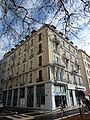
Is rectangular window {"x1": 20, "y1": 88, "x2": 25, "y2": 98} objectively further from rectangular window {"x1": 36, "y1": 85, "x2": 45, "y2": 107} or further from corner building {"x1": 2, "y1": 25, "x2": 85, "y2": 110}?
rectangular window {"x1": 36, "y1": 85, "x2": 45, "y2": 107}

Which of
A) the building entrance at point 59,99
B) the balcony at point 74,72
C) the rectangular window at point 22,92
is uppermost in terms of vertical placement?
the balcony at point 74,72

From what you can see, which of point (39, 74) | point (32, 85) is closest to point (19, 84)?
point (32, 85)

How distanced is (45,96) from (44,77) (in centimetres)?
373

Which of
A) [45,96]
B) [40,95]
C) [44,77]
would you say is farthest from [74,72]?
[45,96]

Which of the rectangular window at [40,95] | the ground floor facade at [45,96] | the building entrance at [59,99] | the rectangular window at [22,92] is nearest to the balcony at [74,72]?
the ground floor facade at [45,96]

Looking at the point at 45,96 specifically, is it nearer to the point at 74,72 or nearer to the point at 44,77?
the point at 44,77

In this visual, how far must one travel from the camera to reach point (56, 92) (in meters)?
26.7

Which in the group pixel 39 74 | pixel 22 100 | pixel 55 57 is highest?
pixel 55 57

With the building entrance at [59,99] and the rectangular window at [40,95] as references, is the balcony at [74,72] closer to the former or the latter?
the building entrance at [59,99]

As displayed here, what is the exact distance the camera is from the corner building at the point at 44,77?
26047 mm

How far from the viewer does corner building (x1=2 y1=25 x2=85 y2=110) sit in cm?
2605

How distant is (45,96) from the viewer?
25344 mm

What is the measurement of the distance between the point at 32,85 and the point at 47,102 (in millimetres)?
6247

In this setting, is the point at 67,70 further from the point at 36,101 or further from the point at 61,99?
the point at 36,101
